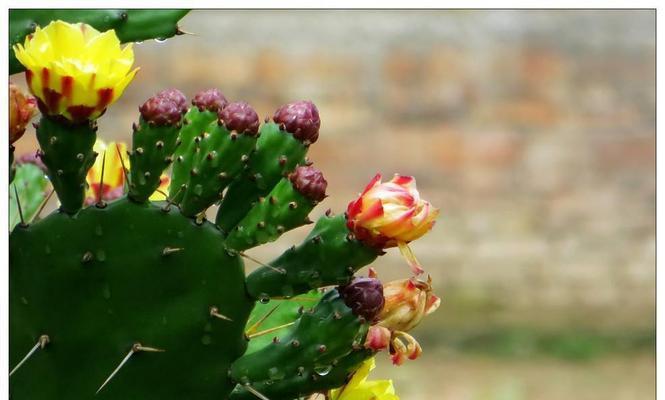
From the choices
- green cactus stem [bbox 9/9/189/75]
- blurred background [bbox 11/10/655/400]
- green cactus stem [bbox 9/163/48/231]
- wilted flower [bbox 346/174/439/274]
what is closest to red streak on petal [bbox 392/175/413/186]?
wilted flower [bbox 346/174/439/274]

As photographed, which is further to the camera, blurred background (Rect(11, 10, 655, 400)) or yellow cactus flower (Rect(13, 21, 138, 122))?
blurred background (Rect(11, 10, 655, 400))

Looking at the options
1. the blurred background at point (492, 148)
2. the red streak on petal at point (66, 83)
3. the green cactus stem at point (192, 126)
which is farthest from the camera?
the blurred background at point (492, 148)

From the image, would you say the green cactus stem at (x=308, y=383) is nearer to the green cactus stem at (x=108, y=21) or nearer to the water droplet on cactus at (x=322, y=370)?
the water droplet on cactus at (x=322, y=370)

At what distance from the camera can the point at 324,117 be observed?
5.08m

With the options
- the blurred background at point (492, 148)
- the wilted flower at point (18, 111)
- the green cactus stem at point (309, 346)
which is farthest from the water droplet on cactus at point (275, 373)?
the blurred background at point (492, 148)

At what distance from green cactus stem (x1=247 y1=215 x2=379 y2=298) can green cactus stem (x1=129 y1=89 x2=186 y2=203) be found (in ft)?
0.29

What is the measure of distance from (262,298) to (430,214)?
0.40 ft

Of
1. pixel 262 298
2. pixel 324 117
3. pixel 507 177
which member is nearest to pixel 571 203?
pixel 507 177

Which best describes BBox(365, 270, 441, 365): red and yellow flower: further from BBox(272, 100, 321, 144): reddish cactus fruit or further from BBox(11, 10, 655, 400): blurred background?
BBox(11, 10, 655, 400): blurred background

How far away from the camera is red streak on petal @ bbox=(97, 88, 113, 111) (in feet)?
→ 2.54

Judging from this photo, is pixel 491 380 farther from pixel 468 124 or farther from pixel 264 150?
pixel 264 150

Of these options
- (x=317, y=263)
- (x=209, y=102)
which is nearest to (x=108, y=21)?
(x=209, y=102)

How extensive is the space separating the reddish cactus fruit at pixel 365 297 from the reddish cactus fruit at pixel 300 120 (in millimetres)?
95

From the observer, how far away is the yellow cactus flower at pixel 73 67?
77 centimetres
